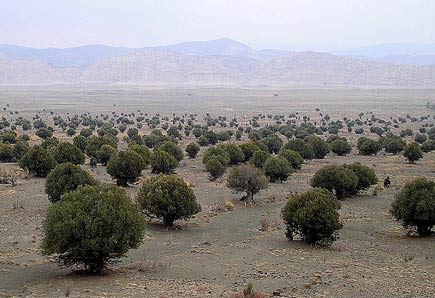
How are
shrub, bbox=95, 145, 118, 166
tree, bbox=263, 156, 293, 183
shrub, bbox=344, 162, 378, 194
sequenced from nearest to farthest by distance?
shrub, bbox=344, 162, 378, 194, tree, bbox=263, 156, 293, 183, shrub, bbox=95, 145, 118, 166

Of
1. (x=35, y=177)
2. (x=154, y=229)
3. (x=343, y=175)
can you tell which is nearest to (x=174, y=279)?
(x=154, y=229)

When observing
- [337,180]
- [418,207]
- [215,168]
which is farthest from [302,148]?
[418,207]

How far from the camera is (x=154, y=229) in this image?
98.0ft

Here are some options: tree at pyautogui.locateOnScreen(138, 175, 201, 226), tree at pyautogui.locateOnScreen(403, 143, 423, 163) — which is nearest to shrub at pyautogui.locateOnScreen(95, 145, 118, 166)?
tree at pyautogui.locateOnScreen(138, 175, 201, 226)

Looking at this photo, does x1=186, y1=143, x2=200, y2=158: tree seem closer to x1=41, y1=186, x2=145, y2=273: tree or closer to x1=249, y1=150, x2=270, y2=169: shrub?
x1=249, y1=150, x2=270, y2=169: shrub

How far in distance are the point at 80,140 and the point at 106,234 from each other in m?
39.3

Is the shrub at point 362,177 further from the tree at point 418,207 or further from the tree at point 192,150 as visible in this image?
the tree at point 192,150

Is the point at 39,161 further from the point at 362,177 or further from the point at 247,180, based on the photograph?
the point at 362,177

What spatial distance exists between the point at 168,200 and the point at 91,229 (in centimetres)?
902

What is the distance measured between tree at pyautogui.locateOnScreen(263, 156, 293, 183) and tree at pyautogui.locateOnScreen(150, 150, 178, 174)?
7.81 metres

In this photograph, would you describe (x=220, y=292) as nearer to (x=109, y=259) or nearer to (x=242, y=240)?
(x=109, y=259)

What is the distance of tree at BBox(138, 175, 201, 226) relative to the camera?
29547mm

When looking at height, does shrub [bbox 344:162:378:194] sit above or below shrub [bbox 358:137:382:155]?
above

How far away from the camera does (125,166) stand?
4119 cm
